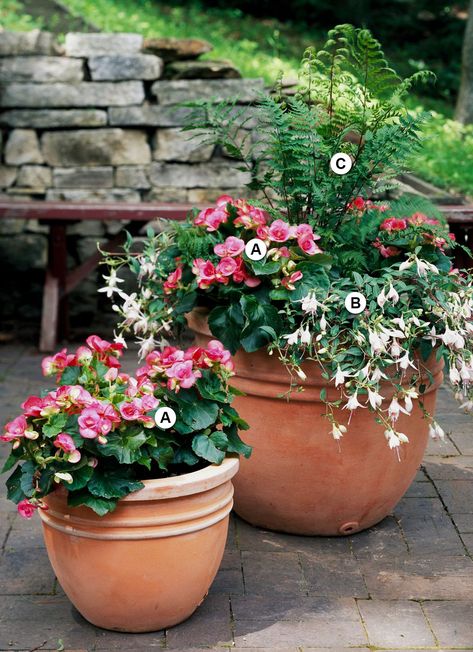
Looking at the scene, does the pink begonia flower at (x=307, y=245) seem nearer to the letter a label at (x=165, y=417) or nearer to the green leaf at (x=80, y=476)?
the letter a label at (x=165, y=417)

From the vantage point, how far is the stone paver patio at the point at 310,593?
2.73m

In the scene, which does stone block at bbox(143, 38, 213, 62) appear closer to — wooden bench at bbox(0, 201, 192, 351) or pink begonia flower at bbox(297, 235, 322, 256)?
wooden bench at bbox(0, 201, 192, 351)

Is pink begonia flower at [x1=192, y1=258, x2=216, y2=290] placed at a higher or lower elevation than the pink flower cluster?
higher

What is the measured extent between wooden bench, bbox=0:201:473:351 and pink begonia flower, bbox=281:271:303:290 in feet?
8.98

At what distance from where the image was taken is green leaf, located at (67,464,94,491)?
8.34 ft

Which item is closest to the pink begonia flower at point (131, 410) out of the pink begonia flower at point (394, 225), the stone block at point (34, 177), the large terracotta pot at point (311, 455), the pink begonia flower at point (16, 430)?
the pink begonia flower at point (16, 430)

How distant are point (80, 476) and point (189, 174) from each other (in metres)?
4.71

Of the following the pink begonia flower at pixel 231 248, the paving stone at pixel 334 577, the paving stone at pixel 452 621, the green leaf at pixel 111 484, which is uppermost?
Result: the pink begonia flower at pixel 231 248

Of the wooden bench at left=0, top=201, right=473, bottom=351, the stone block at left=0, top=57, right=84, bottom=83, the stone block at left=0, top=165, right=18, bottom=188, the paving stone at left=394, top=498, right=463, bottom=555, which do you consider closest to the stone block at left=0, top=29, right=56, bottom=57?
the stone block at left=0, top=57, right=84, bottom=83

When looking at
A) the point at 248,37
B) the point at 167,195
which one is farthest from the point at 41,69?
the point at 248,37

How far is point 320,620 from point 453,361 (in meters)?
0.89

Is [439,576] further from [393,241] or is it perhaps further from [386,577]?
[393,241]

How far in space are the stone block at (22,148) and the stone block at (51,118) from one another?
6 centimetres

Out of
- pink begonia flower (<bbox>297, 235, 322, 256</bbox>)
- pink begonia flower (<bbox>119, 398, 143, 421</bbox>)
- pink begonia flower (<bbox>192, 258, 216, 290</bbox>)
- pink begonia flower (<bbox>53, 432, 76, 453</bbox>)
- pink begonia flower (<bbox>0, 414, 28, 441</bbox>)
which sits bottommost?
pink begonia flower (<bbox>0, 414, 28, 441</bbox>)
